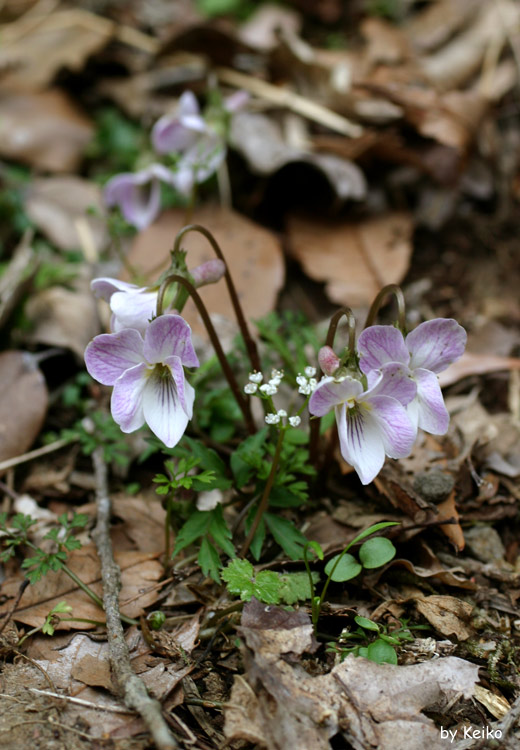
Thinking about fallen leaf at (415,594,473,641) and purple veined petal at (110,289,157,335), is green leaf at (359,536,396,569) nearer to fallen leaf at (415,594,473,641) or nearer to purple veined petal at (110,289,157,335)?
fallen leaf at (415,594,473,641)

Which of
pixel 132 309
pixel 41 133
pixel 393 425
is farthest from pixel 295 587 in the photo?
pixel 41 133

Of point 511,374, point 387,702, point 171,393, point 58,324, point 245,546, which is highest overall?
point 171,393

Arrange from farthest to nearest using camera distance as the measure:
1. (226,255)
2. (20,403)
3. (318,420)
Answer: (226,255) → (20,403) → (318,420)

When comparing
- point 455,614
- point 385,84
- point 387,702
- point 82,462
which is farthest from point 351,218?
point 387,702

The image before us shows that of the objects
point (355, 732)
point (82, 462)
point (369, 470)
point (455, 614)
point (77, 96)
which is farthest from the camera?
point (77, 96)

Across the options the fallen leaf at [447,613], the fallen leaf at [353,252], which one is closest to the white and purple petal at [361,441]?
the fallen leaf at [447,613]

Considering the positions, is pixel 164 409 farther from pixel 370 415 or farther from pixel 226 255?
pixel 226 255

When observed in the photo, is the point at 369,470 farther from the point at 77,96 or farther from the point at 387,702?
the point at 77,96
